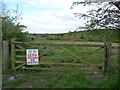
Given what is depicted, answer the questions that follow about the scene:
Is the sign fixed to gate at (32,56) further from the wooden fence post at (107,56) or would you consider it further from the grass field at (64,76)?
the wooden fence post at (107,56)

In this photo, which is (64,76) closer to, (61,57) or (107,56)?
(61,57)

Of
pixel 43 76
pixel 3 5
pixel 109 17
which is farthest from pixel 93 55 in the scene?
pixel 3 5

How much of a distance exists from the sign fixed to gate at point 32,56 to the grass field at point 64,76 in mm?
248

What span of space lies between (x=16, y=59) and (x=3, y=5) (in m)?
2.35

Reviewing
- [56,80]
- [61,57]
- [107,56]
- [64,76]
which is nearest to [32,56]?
[61,57]

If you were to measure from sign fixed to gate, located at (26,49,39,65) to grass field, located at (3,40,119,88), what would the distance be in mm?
248

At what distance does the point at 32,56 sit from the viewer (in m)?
11.0

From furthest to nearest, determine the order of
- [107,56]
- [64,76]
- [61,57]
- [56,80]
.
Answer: [61,57] < [107,56] < [64,76] < [56,80]

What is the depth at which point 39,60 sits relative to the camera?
36.5 feet

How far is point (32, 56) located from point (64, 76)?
174 centimetres

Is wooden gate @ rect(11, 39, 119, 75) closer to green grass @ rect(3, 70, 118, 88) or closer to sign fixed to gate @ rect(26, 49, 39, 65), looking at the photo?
sign fixed to gate @ rect(26, 49, 39, 65)

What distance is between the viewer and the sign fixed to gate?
1091cm

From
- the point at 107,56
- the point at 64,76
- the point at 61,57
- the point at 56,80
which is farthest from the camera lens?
the point at 61,57

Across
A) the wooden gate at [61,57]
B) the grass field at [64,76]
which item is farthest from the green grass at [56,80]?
the wooden gate at [61,57]
